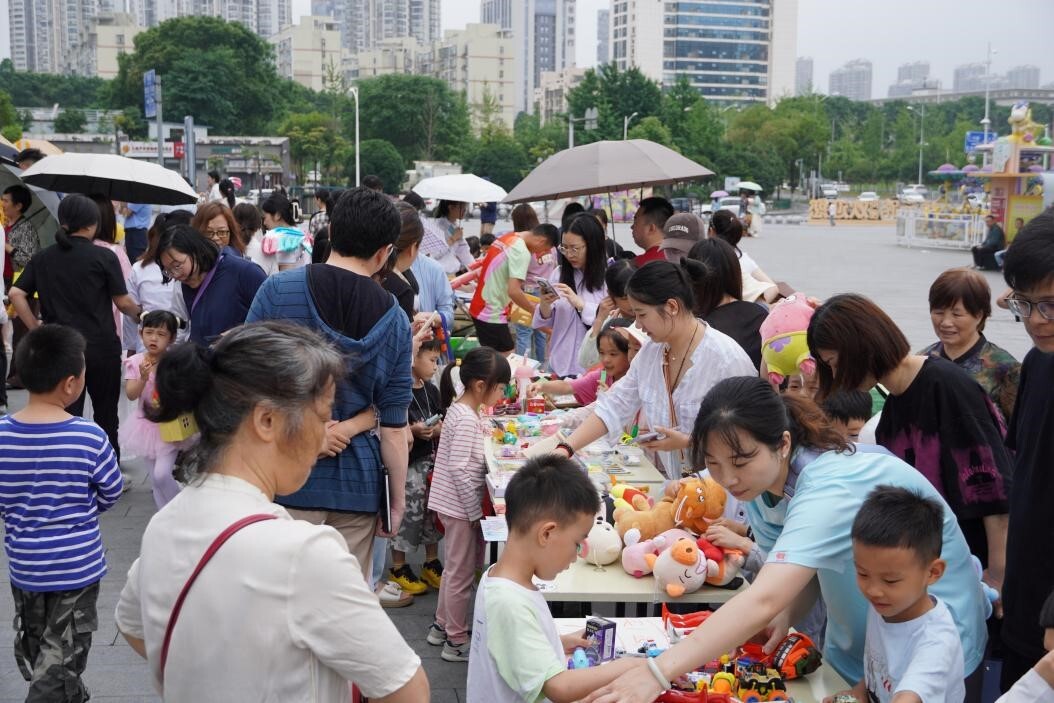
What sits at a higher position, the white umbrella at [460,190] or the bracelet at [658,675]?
the white umbrella at [460,190]

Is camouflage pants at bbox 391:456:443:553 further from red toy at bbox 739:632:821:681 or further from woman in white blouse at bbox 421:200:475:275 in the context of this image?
woman in white blouse at bbox 421:200:475:275

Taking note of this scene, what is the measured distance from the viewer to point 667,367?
14.5 feet

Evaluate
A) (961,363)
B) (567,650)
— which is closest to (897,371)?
(567,650)

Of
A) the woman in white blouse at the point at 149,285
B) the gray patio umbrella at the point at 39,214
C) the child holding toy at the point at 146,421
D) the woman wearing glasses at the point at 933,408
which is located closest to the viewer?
the woman wearing glasses at the point at 933,408

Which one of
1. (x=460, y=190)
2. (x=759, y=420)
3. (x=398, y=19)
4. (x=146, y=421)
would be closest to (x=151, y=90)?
(x=460, y=190)

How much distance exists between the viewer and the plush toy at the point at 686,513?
3836 millimetres

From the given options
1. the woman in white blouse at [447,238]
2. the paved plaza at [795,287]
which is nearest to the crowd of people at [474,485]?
the paved plaza at [795,287]

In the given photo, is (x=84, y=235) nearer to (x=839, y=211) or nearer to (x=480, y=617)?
(x=480, y=617)

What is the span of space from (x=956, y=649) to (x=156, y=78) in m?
23.5

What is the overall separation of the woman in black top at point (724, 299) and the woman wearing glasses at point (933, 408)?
1.94 metres

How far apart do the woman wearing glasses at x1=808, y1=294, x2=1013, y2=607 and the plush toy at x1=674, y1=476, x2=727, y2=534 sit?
31.2 inches

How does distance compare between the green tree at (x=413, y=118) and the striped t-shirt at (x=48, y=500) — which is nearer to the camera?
the striped t-shirt at (x=48, y=500)

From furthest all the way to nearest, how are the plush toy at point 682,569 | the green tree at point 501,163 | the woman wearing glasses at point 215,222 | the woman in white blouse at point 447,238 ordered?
the green tree at point 501,163 < the woman in white blouse at point 447,238 < the woman wearing glasses at point 215,222 < the plush toy at point 682,569

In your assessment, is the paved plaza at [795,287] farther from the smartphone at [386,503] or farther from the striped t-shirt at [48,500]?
the smartphone at [386,503]
